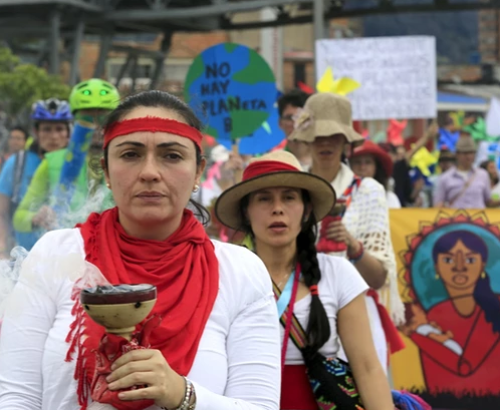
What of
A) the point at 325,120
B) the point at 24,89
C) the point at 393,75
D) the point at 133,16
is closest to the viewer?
the point at 325,120

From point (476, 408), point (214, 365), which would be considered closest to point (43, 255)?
point (214, 365)

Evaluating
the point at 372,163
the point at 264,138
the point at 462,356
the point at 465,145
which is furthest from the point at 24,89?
the point at 462,356

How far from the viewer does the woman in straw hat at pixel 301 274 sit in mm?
3682

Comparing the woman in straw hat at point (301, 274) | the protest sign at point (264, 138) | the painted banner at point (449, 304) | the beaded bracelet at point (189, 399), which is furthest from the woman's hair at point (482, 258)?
the beaded bracelet at point (189, 399)

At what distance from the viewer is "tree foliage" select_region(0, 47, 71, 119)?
18781mm

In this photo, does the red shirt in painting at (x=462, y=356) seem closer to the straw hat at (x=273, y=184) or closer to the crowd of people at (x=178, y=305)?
the straw hat at (x=273, y=184)

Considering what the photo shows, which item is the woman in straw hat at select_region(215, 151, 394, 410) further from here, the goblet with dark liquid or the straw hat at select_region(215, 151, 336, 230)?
the goblet with dark liquid

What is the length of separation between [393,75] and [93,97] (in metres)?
4.55

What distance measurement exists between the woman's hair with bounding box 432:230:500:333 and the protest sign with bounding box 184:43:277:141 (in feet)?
4.87

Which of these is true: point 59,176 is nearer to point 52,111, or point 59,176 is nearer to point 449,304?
point 52,111

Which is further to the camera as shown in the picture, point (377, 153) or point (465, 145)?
point (465, 145)

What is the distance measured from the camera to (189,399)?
92.6 inches

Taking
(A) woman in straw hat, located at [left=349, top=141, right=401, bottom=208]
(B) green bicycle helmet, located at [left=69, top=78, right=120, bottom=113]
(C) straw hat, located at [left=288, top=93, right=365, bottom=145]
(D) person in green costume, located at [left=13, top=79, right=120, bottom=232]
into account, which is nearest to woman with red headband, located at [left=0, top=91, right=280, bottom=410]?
(C) straw hat, located at [left=288, top=93, right=365, bottom=145]

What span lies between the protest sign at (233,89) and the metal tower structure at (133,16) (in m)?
11.6
